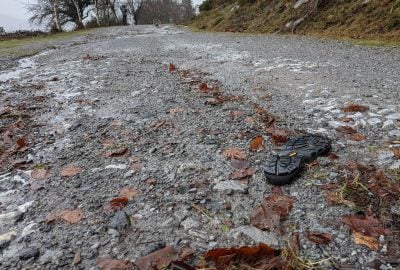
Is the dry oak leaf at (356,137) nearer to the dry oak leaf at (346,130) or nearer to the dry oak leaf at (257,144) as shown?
the dry oak leaf at (346,130)

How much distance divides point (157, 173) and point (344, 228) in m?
1.21

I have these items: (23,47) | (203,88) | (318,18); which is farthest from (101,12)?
(203,88)

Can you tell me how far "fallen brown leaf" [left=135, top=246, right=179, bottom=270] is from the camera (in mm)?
1455

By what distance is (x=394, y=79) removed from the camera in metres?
4.18

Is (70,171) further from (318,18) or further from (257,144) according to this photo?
(318,18)

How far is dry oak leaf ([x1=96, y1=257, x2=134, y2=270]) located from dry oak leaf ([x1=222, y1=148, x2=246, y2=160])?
1.16 m

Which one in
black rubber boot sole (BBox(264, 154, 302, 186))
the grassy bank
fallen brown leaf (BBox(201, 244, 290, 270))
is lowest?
fallen brown leaf (BBox(201, 244, 290, 270))

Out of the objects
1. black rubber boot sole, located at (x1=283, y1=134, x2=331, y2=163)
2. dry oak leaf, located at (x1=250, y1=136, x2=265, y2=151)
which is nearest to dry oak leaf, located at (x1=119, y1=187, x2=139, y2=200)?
dry oak leaf, located at (x1=250, y1=136, x2=265, y2=151)

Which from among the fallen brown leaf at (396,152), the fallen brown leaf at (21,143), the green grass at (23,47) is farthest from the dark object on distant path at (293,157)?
the green grass at (23,47)

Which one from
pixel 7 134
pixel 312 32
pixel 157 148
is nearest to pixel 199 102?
pixel 157 148

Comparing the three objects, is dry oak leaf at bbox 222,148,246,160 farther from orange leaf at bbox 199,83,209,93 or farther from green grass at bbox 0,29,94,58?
green grass at bbox 0,29,94,58

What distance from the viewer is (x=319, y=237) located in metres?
1.55

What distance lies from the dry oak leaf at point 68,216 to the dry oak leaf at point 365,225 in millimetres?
1384

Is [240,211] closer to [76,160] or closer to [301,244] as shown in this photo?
[301,244]
